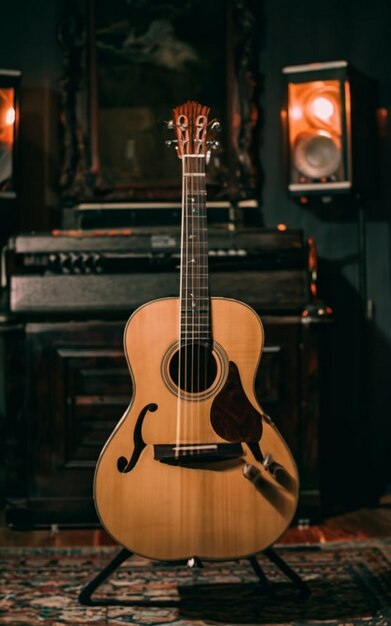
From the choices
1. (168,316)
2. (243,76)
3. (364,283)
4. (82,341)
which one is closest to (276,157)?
(243,76)

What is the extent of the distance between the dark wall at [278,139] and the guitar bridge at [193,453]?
60.9 inches

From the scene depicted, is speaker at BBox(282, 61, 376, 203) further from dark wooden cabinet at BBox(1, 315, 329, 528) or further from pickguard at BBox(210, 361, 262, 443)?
pickguard at BBox(210, 361, 262, 443)

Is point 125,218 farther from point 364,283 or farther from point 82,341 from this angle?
point 364,283

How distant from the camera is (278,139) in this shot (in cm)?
345

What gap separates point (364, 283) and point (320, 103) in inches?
29.3

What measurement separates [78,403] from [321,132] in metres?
1.33

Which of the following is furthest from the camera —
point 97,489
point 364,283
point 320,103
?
point 364,283

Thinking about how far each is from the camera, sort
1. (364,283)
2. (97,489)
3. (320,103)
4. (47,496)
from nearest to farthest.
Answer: (97,489) < (47,496) < (320,103) < (364,283)

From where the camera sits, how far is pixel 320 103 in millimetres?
3090

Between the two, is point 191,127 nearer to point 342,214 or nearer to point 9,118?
point 9,118

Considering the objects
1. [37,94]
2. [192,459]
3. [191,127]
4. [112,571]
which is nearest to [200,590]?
[112,571]

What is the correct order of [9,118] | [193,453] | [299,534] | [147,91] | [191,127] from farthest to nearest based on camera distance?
[147,91] < [9,118] < [299,534] < [191,127] < [193,453]

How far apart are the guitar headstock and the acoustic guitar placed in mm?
216

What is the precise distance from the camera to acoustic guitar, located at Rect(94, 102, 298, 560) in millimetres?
1931
